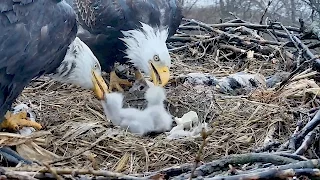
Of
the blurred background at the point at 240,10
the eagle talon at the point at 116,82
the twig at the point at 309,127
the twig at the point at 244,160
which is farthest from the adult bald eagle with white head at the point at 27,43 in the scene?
the blurred background at the point at 240,10

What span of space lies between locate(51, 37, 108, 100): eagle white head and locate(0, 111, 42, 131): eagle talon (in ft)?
1.43

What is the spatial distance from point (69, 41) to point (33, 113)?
2.09ft

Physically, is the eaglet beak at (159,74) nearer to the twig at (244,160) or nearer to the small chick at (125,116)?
the small chick at (125,116)

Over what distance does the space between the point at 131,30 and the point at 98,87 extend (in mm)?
527

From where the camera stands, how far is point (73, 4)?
4.24 m

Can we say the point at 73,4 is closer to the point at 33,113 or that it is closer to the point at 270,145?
the point at 33,113

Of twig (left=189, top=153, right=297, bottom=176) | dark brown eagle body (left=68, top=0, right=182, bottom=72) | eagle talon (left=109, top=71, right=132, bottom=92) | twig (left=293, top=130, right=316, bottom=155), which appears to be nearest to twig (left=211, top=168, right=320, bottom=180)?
twig (left=189, top=153, right=297, bottom=176)

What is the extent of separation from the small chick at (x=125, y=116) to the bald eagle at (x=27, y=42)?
1.42 ft

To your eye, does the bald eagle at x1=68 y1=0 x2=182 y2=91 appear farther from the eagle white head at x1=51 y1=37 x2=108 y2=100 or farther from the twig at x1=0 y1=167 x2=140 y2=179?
the twig at x1=0 y1=167 x2=140 y2=179

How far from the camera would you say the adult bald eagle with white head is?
2.85m

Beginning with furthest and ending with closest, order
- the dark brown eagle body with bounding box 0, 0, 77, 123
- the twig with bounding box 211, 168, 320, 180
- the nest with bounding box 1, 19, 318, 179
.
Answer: the nest with bounding box 1, 19, 318, 179
the dark brown eagle body with bounding box 0, 0, 77, 123
the twig with bounding box 211, 168, 320, 180

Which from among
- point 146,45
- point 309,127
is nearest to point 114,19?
point 146,45

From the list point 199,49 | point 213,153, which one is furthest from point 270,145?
point 199,49

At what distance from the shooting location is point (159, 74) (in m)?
3.76
